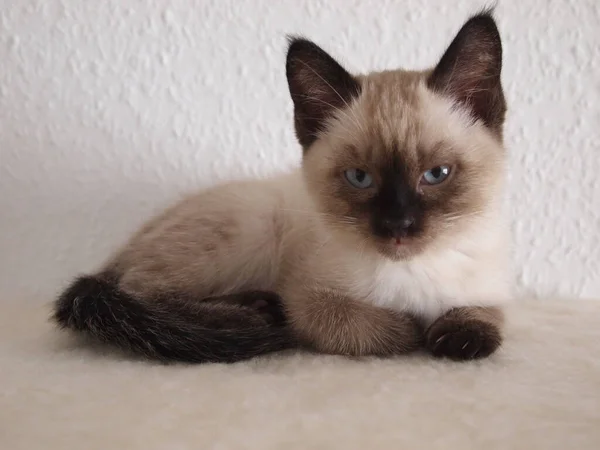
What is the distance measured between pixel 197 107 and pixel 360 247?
82cm

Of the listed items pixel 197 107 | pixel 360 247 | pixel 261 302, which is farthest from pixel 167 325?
pixel 197 107

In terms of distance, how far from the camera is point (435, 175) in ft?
3.29

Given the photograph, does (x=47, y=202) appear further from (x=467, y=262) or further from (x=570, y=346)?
(x=570, y=346)

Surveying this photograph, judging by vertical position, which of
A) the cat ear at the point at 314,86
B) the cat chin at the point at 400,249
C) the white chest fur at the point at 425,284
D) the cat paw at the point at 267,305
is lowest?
the cat paw at the point at 267,305

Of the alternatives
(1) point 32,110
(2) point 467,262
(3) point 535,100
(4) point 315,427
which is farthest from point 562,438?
(1) point 32,110

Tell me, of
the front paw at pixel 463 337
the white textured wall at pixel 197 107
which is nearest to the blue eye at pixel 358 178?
the front paw at pixel 463 337

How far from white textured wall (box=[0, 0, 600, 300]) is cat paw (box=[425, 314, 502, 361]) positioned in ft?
2.47

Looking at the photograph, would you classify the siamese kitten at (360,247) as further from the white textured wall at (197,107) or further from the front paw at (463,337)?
the white textured wall at (197,107)

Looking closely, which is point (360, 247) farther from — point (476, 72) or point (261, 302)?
point (476, 72)

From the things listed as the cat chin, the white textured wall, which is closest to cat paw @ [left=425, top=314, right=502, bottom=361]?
the cat chin

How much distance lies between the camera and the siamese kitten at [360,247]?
0.98 meters

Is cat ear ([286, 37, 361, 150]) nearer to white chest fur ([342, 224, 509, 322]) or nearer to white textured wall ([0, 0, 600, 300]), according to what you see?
white chest fur ([342, 224, 509, 322])

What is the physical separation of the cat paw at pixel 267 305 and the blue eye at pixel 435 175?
369 millimetres

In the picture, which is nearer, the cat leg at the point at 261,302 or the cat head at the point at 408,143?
the cat head at the point at 408,143
